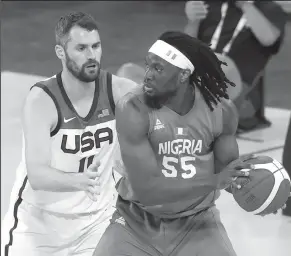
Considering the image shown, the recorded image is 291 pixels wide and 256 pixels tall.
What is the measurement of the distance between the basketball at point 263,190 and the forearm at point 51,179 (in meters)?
0.75

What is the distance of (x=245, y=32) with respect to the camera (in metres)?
7.45

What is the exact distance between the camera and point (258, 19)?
285 inches

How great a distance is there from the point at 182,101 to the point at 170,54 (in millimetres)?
251

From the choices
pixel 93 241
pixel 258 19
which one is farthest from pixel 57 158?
pixel 258 19

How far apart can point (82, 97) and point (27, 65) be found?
20.5 ft

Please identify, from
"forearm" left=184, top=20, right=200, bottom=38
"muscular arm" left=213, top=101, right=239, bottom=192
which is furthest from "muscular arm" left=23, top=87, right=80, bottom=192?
"forearm" left=184, top=20, right=200, bottom=38

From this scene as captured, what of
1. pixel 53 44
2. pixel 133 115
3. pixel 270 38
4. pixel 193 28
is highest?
pixel 133 115

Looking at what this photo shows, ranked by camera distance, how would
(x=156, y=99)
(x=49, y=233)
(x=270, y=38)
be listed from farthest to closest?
(x=270, y=38)
(x=49, y=233)
(x=156, y=99)

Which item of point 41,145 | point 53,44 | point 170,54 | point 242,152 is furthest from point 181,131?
point 53,44

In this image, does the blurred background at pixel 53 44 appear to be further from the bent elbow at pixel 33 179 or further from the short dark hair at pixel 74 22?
the short dark hair at pixel 74 22

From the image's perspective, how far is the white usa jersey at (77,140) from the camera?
4.18m

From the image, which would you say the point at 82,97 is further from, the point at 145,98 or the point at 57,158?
the point at 145,98

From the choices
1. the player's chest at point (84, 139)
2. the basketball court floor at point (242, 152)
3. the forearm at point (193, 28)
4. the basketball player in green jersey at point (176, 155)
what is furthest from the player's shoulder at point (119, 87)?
the forearm at point (193, 28)

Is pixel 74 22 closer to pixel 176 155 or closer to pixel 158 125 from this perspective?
pixel 158 125
